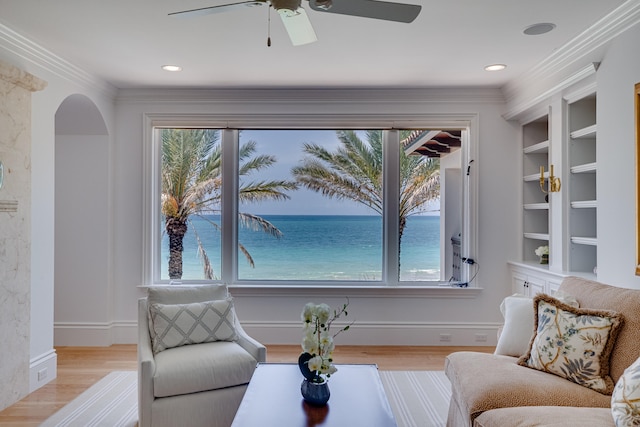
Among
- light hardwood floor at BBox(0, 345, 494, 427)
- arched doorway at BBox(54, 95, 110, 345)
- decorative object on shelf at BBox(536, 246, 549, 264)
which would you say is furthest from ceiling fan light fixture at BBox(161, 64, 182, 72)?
decorative object on shelf at BBox(536, 246, 549, 264)

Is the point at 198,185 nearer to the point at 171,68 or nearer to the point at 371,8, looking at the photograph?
the point at 171,68

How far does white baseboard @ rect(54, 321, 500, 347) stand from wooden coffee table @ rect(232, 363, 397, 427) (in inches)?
78.3

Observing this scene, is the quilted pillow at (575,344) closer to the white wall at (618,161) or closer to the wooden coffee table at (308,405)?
the white wall at (618,161)

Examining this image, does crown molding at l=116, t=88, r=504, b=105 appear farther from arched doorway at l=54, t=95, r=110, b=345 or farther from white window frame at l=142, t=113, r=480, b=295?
arched doorway at l=54, t=95, r=110, b=345

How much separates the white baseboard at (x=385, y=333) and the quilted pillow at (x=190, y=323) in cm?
151

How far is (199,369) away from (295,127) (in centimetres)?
271

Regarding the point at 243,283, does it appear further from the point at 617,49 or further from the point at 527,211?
the point at 617,49

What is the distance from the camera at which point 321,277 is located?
4.62 meters

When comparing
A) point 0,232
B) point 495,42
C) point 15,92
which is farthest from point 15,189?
point 495,42

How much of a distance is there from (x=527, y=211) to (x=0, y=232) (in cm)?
448

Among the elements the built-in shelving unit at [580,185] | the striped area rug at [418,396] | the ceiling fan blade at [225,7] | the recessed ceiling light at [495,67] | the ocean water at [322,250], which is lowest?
the striped area rug at [418,396]

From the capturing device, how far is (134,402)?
3.10 meters

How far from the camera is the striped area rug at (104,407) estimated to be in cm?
280

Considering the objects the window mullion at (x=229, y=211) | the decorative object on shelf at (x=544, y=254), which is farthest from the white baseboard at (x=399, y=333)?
the decorative object on shelf at (x=544, y=254)
